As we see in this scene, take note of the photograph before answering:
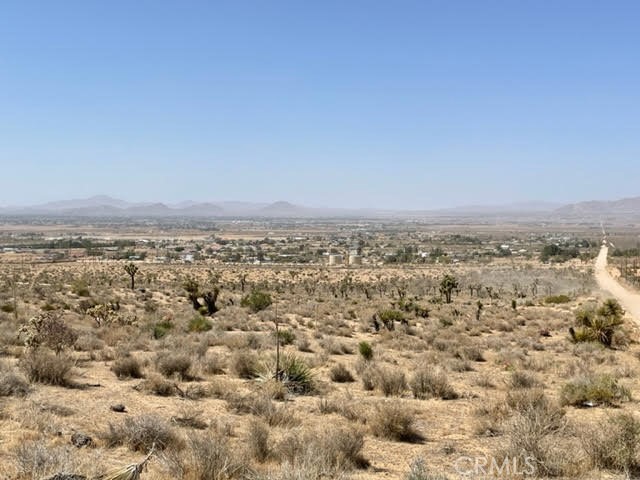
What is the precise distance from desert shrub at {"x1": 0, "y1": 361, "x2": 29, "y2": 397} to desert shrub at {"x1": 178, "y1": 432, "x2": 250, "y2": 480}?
5.41 m

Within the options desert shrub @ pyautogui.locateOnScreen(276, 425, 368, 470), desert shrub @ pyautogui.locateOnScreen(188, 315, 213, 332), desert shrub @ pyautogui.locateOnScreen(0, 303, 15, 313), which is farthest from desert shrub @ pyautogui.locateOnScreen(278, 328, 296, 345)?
desert shrub @ pyautogui.locateOnScreen(0, 303, 15, 313)

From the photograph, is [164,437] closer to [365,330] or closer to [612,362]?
[612,362]

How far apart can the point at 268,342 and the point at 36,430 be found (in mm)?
11445

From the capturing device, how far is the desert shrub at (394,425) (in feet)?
33.5

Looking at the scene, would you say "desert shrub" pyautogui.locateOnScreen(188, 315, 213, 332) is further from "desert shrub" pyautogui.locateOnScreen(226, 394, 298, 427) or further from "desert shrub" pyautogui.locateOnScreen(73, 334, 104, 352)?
"desert shrub" pyautogui.locateOnScreen(226, 394, 298, 427)

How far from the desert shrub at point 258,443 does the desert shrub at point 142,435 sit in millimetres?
1106

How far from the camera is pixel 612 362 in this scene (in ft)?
61.0

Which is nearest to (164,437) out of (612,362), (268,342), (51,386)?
(51,386)

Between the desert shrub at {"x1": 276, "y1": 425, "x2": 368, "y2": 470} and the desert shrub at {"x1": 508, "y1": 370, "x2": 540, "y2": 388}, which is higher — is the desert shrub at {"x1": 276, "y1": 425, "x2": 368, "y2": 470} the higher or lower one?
the higher one

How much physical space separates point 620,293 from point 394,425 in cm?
4382

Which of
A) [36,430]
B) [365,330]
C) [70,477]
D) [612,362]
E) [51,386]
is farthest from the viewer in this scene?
[365,330]

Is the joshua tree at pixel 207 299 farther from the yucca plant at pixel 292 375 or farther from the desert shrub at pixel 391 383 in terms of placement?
the desert shrub at pixel 391 383

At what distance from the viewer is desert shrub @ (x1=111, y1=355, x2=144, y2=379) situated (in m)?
14.5

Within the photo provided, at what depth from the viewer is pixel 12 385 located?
11.5 metres
